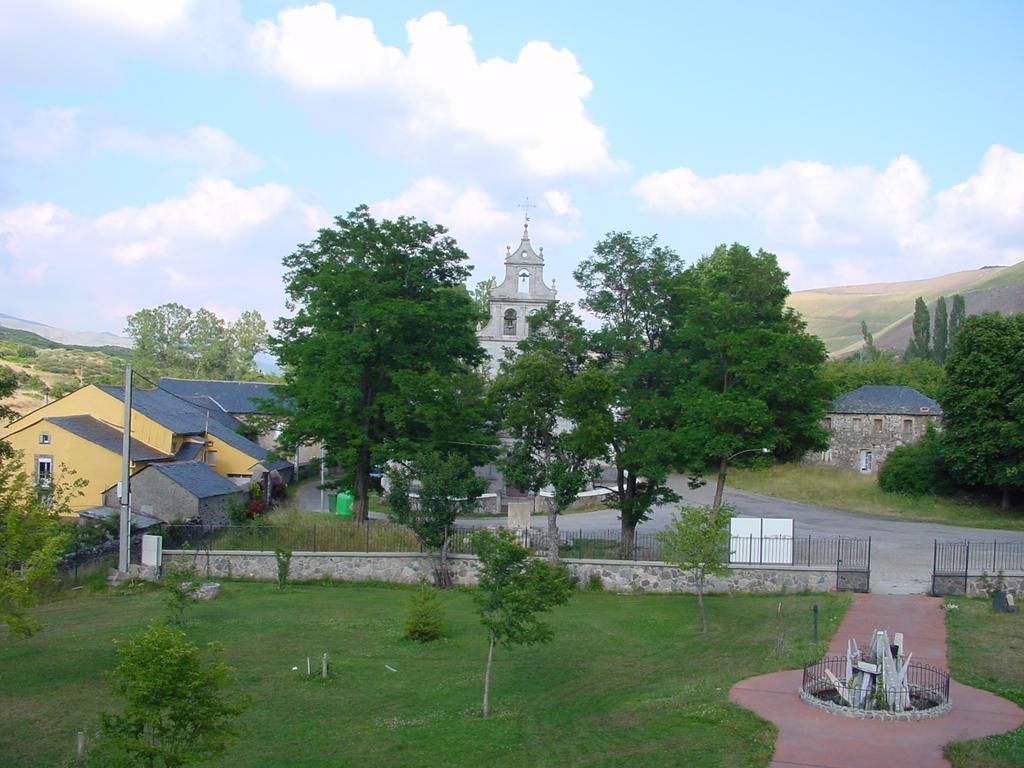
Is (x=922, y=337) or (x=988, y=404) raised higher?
(x=922, y=337)

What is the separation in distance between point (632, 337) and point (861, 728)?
66.5 feet

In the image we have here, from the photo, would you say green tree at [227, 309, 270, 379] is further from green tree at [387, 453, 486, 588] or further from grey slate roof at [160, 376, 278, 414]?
green tree at [387, 453, 486, 588]

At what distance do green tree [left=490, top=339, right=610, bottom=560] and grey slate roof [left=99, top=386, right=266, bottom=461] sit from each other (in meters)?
24.0

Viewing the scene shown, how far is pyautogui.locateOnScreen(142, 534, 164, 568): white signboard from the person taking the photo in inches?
1190

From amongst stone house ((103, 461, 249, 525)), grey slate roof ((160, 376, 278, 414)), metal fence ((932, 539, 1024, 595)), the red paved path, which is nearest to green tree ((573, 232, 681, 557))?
metal fence ((932, 539, 1024, 595))

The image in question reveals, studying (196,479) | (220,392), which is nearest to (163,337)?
(220,392)

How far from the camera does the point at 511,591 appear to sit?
16.8m

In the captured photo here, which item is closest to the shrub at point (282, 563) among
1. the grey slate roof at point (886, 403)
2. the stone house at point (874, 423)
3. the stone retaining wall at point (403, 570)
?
the stone retaining wall at point (403, 570)

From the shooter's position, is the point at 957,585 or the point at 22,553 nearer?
the point at 22,553

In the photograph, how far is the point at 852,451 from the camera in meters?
55.4

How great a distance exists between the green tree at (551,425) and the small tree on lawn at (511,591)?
39.9ft

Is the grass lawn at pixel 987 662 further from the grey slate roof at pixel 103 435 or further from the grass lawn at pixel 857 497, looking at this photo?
the grey slate roof at pixel 103 435

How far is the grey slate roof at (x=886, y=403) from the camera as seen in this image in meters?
53.9

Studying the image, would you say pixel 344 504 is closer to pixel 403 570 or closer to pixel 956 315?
pixel 403 570
